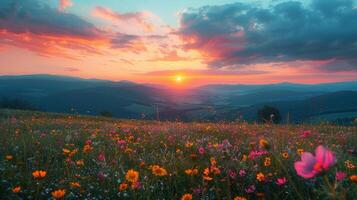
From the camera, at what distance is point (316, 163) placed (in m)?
1.60

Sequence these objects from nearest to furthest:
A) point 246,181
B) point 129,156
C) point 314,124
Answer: point 246,181
point 129,156
point 314,124

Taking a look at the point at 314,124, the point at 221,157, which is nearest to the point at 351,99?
the point at 314,124

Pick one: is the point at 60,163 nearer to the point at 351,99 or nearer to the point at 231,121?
the point at 231,121

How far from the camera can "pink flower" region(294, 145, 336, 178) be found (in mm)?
1550

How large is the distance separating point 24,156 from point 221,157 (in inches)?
130

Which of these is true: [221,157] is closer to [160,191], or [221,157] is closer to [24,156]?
[160,191]

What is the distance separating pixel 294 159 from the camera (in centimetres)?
489

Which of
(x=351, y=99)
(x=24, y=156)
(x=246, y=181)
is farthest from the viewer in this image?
(x=351, y=99)

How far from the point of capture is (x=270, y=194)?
3822mm

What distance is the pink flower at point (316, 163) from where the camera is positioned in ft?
5.08

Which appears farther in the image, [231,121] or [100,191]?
[231,121]

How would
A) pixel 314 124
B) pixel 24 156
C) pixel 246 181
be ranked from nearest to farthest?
pixel 246 181 < pixel 24 156 < pixel 314 124

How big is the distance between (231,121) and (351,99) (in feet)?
691

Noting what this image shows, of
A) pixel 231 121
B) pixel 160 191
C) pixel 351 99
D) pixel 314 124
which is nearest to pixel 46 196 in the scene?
pixel 160 191
